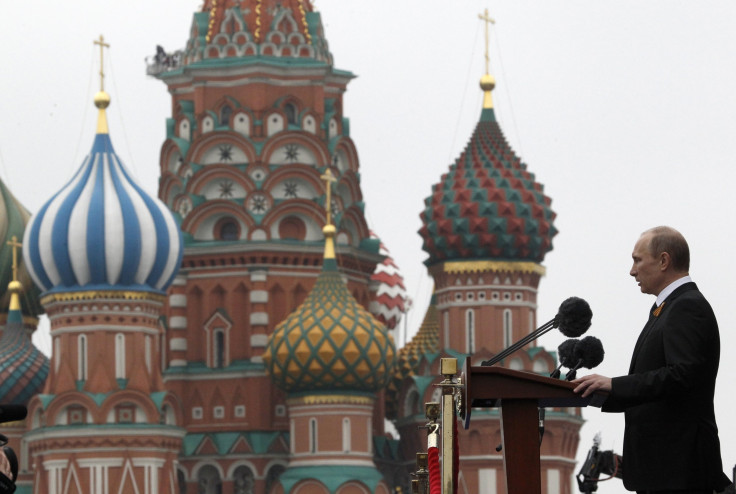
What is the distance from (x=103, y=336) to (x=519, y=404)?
37125 mm

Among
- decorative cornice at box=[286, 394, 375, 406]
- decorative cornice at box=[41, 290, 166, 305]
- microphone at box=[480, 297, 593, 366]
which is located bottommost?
microphone at box=[480, 297, 593, 366]

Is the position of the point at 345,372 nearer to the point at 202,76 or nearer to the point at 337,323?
the point at 337,323

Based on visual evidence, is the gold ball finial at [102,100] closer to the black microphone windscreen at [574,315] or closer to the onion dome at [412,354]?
the onion dome at [412,354]

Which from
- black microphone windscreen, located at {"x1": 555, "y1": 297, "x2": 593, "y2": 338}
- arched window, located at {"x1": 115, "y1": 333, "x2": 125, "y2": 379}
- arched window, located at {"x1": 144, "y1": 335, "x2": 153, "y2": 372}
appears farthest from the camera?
arched window, located at {"x1": 144, "y1": 335, "x2": 153, "y2": 372}

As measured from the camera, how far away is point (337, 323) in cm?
4481

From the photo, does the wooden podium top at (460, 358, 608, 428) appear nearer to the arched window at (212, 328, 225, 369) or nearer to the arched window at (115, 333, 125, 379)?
the arched window at (115, 333, 125, 379)

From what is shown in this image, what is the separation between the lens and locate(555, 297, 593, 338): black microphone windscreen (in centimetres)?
808

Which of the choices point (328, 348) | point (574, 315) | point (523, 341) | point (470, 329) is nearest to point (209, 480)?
point (328, 348)

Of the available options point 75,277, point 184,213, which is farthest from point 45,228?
point 184,213

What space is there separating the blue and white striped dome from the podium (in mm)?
37062

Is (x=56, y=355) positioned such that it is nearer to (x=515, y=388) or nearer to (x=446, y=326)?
(x=446, y=326)

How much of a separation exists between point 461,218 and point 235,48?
6.42 m

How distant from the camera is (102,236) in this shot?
146 feet

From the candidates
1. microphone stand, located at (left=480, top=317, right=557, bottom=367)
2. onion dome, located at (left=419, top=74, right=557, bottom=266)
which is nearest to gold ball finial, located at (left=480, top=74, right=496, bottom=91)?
onion dome, located at (left=419, top=74, right=557, bottom=266)
